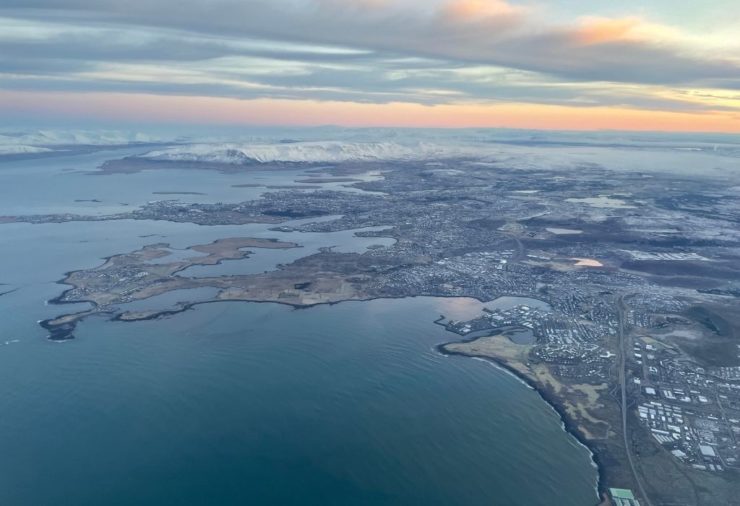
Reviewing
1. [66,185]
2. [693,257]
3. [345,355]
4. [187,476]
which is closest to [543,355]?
[345,355]

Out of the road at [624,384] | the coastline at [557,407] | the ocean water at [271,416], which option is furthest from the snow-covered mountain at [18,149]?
the road at [624,384]

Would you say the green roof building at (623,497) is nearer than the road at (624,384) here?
Yes

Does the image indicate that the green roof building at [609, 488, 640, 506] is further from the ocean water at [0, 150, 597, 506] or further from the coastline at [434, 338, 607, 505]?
the ocean water at [0, 150, 597, 506]

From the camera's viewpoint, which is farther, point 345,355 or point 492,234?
point 492,234

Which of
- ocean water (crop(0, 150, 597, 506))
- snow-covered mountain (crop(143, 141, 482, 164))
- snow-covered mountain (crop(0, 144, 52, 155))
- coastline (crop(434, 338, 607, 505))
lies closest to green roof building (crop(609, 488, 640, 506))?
coastline (crop(434, 338, 607, 505))

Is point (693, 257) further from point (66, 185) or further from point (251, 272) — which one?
point (66, 185)

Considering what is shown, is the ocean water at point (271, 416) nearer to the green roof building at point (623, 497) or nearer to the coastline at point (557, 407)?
the coastline at point (557, 407)

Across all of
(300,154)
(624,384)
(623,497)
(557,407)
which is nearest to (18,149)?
(300,154)

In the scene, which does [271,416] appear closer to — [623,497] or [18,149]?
[623,497]

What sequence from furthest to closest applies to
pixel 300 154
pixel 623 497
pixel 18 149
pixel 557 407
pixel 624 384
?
pixel 18 149 → pixel 300 154 → pixel 624 384 → pixel 557 407 → pixel 623 497
